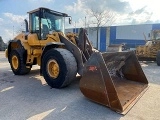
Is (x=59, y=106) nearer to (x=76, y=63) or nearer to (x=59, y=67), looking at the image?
(x=59, y=67)

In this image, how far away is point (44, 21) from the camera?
6.21m

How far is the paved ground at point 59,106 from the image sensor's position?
3.27 meters

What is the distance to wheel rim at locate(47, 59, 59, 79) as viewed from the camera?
494 cm

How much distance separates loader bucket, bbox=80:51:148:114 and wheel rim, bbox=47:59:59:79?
1.26 meters

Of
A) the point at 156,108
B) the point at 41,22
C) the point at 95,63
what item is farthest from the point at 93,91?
the point at 41,22

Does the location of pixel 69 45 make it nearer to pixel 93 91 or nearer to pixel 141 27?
pixel 93 91

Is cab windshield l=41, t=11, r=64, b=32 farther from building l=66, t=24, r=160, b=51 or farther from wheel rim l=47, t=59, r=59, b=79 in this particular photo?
building l=66, t=24, r=160, b=51

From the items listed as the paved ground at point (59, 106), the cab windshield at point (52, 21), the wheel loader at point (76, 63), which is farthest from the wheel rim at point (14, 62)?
the paved ground at point (59, 106)

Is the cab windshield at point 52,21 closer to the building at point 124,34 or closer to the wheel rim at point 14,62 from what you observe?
the wheel rim at point 14,62

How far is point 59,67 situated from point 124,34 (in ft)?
87.6

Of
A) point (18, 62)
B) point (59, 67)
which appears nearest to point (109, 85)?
point (59, 67)

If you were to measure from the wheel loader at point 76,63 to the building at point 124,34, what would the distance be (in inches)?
811

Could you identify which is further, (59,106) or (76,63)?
(76,63)

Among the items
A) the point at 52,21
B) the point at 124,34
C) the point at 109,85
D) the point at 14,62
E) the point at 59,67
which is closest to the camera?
the point at 109,85
